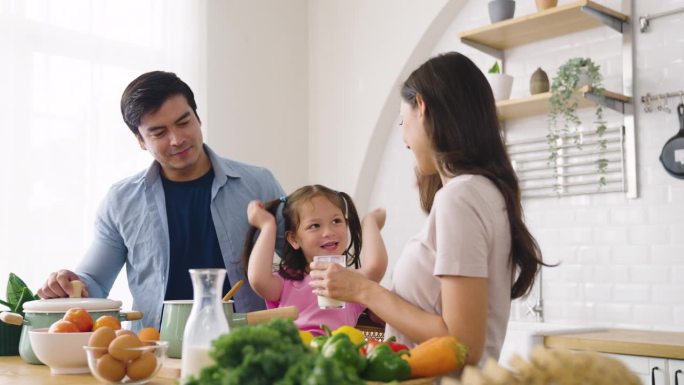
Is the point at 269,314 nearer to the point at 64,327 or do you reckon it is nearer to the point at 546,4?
the point at 64,327

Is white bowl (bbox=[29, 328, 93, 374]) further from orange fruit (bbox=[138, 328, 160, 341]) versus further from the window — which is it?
the window

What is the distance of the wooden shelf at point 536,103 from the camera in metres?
3.67

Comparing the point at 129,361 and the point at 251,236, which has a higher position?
the point at 251,236

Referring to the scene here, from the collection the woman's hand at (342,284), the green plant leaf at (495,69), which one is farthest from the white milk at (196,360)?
the green plant leaf at (495,69)

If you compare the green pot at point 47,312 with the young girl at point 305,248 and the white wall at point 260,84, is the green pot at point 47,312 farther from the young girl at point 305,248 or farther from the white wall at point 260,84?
the white wall at point 260,84

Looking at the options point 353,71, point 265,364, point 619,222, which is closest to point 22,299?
point 265,364

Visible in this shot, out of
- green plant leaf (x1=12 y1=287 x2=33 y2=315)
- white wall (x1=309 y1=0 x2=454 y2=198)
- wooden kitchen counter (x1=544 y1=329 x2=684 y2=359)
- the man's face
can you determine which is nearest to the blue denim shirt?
the man's face

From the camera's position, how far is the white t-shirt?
5.62 ft

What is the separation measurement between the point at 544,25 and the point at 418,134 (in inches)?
91.2

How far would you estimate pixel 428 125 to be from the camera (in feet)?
6.26

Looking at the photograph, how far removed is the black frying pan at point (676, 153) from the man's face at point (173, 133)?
217 centimetres

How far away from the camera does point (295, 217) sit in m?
2.80

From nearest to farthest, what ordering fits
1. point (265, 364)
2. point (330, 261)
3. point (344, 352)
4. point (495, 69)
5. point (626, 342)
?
point (265, 364), point (344, 352), point (330, 261), point (626, 342), point (495, 69)

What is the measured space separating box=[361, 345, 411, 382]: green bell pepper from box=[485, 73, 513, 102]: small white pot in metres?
2.79
